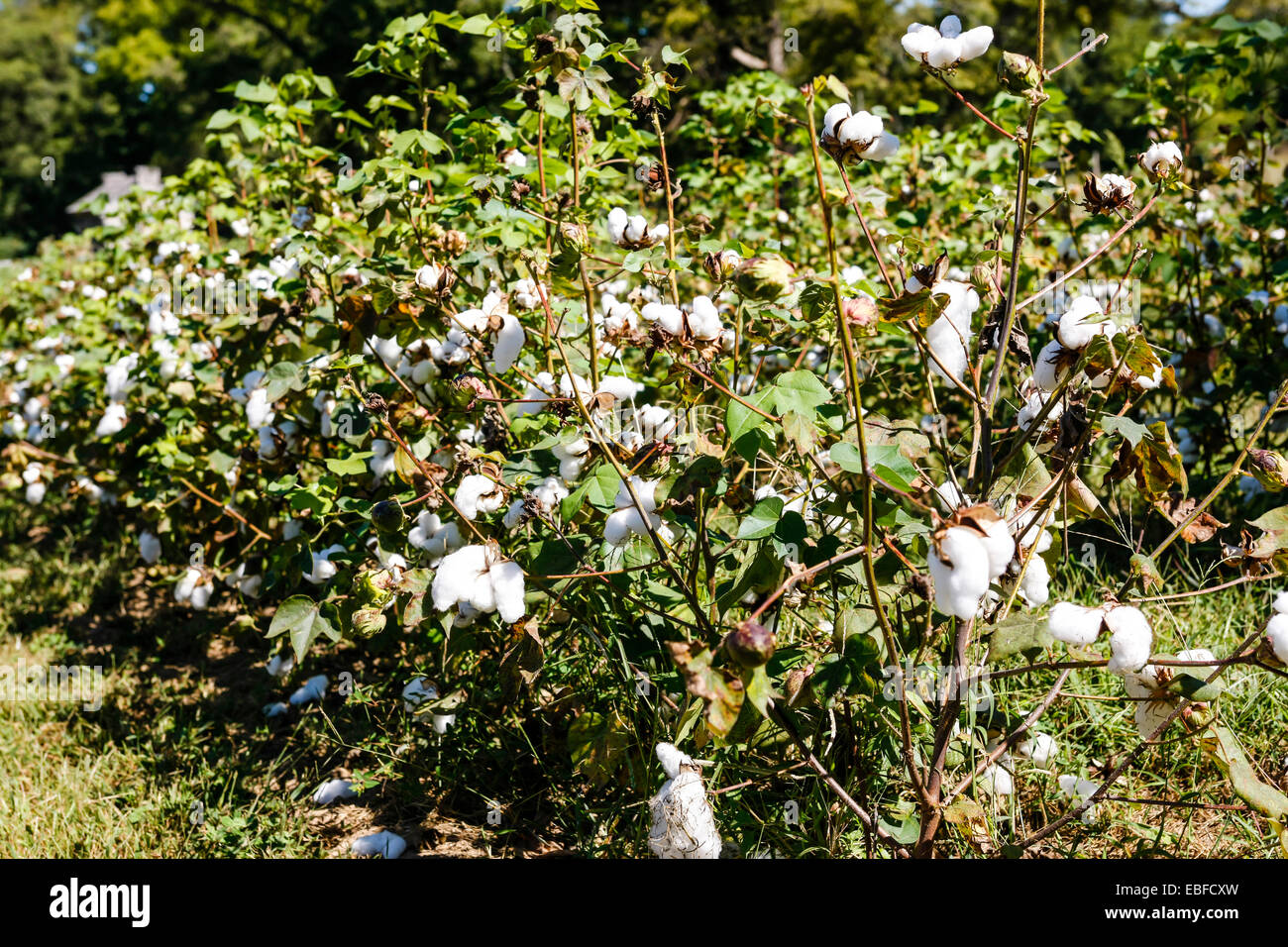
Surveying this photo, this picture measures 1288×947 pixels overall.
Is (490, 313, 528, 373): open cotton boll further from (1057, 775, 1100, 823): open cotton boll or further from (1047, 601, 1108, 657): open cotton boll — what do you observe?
(1057, 775, 1100, 823): open cotton boll

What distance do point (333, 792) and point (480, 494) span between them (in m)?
0.98

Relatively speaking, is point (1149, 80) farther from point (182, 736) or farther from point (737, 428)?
point (182, 736)

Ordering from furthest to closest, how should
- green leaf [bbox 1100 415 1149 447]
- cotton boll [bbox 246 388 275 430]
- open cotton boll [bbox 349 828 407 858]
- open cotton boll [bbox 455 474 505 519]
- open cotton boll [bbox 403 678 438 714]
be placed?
1. cotton boll [bbox 246 388 275 430]
2. open cotton boll [bbox 403 678 438 714]
3. open cotton boll [bbox 349 828 407 858]
4. open cotton boll [bbox 455 474 505 519]
5. green leaf [bbox 1100 415 1149 447]

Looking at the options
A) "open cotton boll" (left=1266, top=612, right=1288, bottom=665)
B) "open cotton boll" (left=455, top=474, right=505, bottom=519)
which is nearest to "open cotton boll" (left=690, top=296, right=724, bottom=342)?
"open cotton boll" (left=455, top=474, right=505, bottom=519)

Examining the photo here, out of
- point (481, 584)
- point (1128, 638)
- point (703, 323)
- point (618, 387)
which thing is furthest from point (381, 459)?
point (1128, 638)

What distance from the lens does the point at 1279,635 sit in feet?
3.34

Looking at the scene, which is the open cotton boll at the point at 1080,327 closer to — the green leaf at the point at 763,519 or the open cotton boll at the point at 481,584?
the green leaf at the point at 763,519

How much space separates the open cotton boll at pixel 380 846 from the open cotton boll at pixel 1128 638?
51.3 inches

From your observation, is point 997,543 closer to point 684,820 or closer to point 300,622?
point 684,820

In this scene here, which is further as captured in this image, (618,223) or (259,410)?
(259,410)

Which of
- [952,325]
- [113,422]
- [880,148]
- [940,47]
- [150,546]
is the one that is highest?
[940,47]

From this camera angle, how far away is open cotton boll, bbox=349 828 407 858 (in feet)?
5.76

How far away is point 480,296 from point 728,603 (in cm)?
86

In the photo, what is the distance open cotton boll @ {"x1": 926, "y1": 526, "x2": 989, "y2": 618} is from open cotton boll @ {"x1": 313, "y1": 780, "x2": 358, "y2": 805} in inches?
58.7
